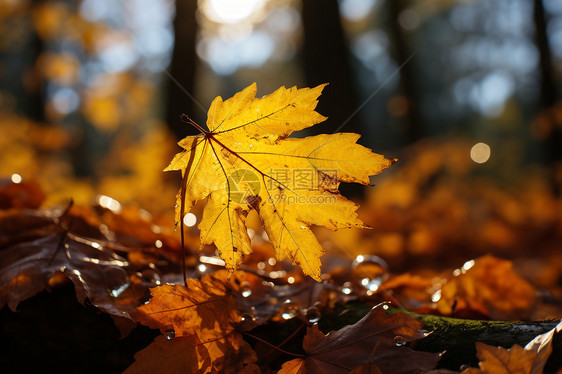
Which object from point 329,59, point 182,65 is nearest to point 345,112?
point 329,59

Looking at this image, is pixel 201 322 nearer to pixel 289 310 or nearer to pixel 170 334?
pixel 170 334

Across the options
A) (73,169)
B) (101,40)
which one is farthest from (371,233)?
(73,169)

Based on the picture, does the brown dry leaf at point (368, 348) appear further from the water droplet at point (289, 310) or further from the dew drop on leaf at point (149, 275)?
the dew drop on leaf at point (149, 275)

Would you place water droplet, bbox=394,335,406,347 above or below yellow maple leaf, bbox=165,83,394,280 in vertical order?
below

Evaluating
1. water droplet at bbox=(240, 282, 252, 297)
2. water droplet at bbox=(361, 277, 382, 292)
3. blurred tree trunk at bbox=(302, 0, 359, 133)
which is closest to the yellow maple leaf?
water droplet at bbox=(240, 282, 252, 297)

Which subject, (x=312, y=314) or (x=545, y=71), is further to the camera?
(x=545, y=71)

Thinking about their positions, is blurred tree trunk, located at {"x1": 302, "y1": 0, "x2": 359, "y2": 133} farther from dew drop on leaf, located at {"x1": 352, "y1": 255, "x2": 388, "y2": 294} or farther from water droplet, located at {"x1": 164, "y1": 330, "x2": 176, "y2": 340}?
water droplet, located at {"x1": 164, "y1": 330, "x2": 176, "y2": 340}

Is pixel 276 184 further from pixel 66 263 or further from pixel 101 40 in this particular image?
pixel 101 40
